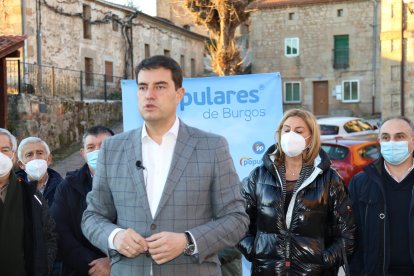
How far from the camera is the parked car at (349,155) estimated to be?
10336 millimetres

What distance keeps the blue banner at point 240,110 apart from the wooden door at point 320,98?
102ft

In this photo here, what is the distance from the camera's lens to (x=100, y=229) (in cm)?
275

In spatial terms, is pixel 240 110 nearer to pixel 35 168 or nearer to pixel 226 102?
pixel 226 102

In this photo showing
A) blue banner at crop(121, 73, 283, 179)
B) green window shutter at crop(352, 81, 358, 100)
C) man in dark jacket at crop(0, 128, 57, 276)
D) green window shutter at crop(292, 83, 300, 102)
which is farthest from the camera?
green window shutter at crop(292, 83, 300, 102)

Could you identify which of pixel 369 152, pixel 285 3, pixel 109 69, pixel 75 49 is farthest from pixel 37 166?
pixel 285 3

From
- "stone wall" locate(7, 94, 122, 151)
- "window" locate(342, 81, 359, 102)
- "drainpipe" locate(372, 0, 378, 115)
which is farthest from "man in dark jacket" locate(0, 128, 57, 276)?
"window" locate(342, 81, 359, 102)

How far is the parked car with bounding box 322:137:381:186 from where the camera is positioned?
10336 mm

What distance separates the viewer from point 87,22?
2680 cm

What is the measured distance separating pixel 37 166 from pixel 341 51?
3284 cm

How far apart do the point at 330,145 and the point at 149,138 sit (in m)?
8.46

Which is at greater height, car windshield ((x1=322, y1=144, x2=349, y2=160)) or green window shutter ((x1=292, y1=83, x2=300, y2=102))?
green window shutter ((x1=292, y1=83, x2=300, y2=102))

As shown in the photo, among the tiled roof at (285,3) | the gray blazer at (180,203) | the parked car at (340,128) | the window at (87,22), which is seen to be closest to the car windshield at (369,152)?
the parked car at (340,128)

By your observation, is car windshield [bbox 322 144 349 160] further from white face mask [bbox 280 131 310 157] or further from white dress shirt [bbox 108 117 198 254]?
white dress shirt [bbox 108 117 198 254]

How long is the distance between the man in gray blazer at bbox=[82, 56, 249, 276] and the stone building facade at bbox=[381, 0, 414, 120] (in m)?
17.2
